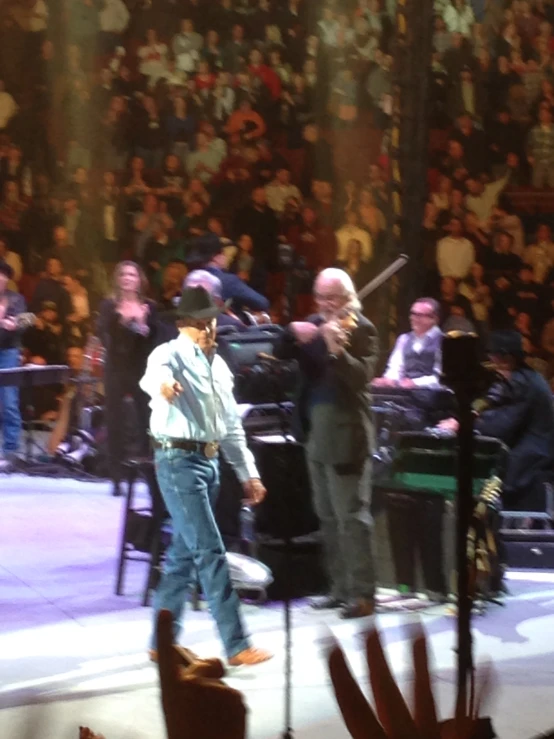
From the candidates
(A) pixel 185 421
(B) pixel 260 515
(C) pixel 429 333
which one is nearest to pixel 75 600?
(B) pixel 260 515

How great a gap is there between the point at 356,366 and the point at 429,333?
2.00 m

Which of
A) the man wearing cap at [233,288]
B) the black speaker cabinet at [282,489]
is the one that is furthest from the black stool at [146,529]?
the man wearing cap at [233,288]

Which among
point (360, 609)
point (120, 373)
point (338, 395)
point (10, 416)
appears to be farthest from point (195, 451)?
point (10, 416)

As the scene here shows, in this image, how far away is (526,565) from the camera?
18.8 ft

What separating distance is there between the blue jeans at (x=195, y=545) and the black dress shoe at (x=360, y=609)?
79cm

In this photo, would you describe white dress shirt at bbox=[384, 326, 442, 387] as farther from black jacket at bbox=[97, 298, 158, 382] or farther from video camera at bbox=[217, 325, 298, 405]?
black jacket at bbox=[97, 298, 158, 382]

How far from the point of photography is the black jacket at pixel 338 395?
4.76m

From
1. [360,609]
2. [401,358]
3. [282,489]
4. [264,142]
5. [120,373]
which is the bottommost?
[360,609]

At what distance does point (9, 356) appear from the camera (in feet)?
25.8

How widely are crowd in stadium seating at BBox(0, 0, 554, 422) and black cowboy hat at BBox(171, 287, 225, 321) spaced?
6.17 m

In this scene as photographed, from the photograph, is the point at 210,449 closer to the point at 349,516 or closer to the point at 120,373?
the point at 349,516

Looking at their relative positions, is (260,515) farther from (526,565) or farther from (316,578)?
(526,565)

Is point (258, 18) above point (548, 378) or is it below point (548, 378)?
above

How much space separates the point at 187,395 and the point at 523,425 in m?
2.19
